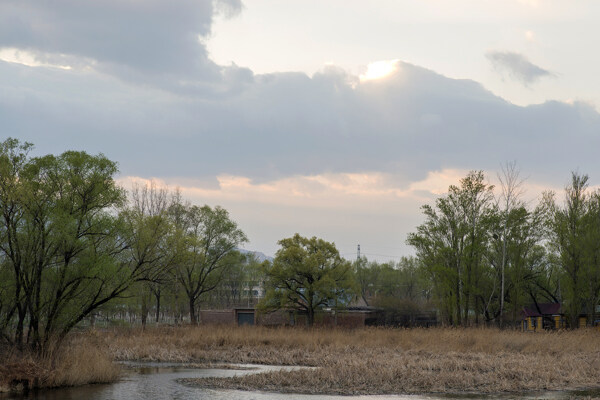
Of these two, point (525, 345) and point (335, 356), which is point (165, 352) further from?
point (525, 345)

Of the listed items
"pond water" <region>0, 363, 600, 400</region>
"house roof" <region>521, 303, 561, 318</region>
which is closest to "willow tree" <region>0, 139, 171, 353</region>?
"pond water" <region>0, 363, 600, 400</region>

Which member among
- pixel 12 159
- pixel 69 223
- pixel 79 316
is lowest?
pixel 79 316

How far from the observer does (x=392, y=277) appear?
142 m

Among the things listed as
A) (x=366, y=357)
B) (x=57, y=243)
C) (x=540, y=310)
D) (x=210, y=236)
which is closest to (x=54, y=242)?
(x=57, y=243)

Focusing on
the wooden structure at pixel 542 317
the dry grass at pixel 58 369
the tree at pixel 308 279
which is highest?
the tree at pixel 308 279

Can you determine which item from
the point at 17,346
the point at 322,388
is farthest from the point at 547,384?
the point at 17,346

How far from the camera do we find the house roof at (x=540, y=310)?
73.6m

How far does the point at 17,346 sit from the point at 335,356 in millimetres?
18175

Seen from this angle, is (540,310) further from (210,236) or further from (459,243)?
(210,236)

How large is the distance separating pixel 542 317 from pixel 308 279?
26.3 metres

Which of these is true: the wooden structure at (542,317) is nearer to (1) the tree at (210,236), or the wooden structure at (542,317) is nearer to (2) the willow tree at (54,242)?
(1) the tree at (210,236)

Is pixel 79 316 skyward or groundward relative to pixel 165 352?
skyward

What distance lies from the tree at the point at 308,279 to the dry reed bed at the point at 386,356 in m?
16.4

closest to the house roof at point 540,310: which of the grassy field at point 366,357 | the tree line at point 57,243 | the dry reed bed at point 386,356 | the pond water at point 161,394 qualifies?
the grassy field at point 366,357
